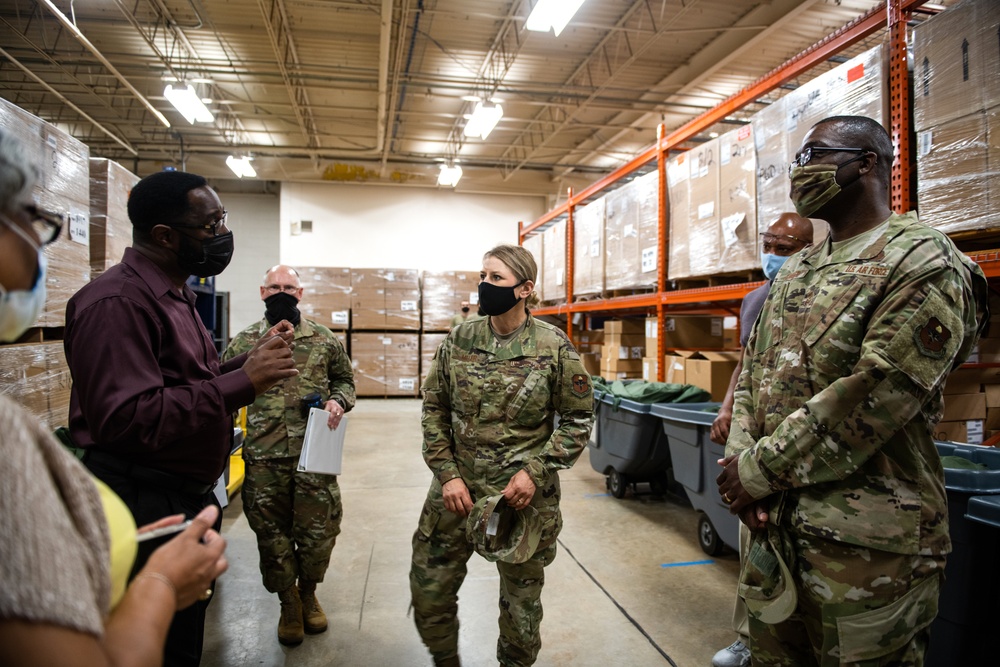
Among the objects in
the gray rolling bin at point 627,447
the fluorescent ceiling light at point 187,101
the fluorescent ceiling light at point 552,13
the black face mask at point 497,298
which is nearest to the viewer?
the black face mask at point 497,298

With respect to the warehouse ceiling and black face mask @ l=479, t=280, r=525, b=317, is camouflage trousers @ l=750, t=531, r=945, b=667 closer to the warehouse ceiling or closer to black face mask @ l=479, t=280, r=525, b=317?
black face mask @ l=479, t=280, r=525, b=317

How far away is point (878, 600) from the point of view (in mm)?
1346

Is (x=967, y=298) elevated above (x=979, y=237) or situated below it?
below

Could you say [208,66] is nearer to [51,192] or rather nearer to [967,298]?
[51,192]

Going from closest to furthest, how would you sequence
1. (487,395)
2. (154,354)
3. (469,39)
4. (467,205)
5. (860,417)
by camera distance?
(860,417) → (154,354) → (487,395) → (469,39) → (467,205)

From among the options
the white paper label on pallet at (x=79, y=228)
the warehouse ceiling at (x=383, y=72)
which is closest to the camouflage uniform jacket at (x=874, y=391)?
the white paper label on pallet at (x=79, y=228)

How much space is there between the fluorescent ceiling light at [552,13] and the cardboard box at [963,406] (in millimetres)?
4258

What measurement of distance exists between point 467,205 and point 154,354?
12324mm

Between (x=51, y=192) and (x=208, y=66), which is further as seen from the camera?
(x=208, y=66)

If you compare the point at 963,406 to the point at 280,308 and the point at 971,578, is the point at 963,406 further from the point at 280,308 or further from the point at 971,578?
the point at 280,308

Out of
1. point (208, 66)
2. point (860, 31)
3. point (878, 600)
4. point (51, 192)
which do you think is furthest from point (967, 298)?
point (208, 66)

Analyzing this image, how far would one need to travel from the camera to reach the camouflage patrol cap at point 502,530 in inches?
76.8

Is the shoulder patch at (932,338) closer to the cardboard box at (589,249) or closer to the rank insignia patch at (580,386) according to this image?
the rank insignia patch at (580,386)

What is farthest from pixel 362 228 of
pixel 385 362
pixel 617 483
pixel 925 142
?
pixel 925 142
